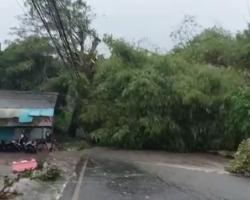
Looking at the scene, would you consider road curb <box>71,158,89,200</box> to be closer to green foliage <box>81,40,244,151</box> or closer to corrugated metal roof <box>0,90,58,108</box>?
green foliage <box>81,40,244,151</box>

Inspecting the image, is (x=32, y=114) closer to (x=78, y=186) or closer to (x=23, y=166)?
(x=23, y=166)

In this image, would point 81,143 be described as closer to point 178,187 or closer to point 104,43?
point 104,43

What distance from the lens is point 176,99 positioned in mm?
28125

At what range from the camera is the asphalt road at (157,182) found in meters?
14.3

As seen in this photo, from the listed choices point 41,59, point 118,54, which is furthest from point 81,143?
point 41,59

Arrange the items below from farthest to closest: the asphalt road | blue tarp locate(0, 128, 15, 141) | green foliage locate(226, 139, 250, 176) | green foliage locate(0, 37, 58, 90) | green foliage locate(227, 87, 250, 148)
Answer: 1. green foliage locate(0, 37, 58, 90)
2. blue tarp locate(0, 128, 15, 141)
3. green foliage locate(227, 87, 250, 148)
4. green foliage locate(226, 139, 250, 176)
5. the asphalt road

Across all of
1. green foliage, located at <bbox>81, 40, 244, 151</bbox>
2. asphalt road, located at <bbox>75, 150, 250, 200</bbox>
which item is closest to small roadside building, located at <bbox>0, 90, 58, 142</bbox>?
green foliage, located at <bbox>81, 40, 244, 151</bbox>

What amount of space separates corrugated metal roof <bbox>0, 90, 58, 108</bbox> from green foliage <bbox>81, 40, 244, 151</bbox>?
3025mm

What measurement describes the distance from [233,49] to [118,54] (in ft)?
24.2

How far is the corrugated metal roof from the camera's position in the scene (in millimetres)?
31375

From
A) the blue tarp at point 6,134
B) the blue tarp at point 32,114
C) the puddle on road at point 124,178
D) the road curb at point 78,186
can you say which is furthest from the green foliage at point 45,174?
the blue tarp at point 6,134

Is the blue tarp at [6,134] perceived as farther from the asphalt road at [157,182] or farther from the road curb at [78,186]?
the road curb at [78,186]

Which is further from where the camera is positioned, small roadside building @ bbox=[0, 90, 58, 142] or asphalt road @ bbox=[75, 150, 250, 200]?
small roadside building @ bbox=[0, 90, 58, 142]

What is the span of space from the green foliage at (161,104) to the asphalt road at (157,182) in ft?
17.0
